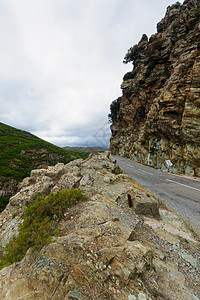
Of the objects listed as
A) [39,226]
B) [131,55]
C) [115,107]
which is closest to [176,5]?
[131,55]

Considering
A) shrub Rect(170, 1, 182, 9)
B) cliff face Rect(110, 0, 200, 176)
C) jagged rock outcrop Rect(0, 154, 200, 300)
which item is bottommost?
jagged rock outcrop Rect(0, 154, 200, 300)

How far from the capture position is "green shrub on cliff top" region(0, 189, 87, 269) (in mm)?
2732

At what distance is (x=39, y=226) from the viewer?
336 cm

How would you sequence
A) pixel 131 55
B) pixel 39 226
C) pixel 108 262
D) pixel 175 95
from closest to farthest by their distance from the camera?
pixel 108 262
pixel 39 226
pixel 175 95
pixel 131 55

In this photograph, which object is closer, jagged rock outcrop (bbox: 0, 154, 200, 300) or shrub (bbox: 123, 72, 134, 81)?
jagged rock outcrop (bbox: 0, 154, 200, 300)

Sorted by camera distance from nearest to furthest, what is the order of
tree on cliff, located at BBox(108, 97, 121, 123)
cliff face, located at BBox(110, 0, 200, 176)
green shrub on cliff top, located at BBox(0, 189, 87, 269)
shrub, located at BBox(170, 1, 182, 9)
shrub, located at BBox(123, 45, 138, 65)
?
green shrub on cliff top, located at BBox(0, 189, 87, 269), cliff face, located at BBox(110, 0, 200, 176), shrub, located at BBox(170, 1, 182, 9), shrub, located at BBox(123, 45, 138, 65), tree on cliff, located at BBox(108, 97, 121, 123)

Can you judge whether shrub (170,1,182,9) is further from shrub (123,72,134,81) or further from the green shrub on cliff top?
the green shrub on cliff top

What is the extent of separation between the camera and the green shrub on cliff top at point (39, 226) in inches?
108

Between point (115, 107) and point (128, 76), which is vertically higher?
point (128, 76)

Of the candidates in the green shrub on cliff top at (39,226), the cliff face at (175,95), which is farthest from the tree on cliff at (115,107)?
the green shrub on cliff top at (39,226)

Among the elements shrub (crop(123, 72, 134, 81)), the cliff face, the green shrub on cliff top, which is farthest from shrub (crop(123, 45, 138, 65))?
the green shrub on cliff top

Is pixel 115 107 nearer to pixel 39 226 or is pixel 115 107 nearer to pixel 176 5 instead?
pixel 176 5

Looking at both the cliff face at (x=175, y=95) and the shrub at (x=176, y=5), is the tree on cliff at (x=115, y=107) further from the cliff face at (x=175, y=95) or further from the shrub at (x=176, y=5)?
the shrub at (x=176, y=5)

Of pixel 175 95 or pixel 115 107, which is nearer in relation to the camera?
pixel 175 95
